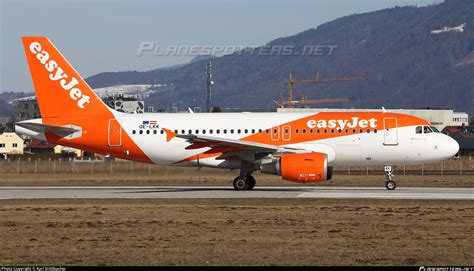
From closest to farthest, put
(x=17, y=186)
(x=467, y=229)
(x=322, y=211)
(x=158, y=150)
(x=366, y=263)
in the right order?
(x=366, y=263), (x=467, y=229), (x=322, y=211), (x=158, y=150), (x=17, y=186)

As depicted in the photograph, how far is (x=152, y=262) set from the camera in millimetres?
21109

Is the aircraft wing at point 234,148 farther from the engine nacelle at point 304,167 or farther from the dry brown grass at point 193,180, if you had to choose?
the dry brown grass at point 193,180

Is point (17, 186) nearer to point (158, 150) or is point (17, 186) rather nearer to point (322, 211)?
point (158, 150)

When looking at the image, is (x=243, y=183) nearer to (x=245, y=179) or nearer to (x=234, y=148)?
(x=245, y=179)

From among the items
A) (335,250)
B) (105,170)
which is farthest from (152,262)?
(105,170)

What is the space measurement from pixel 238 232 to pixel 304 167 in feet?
48.5

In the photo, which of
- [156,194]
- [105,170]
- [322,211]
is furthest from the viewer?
[105,170]

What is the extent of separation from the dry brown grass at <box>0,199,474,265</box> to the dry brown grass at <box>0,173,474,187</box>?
46.6 ft

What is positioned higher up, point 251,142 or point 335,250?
point 251,142

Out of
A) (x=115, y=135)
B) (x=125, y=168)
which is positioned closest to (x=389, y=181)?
(x=115, y=135)

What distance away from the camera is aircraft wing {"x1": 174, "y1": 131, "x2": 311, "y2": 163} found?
1656 inches

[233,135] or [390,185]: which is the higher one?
[233,135]

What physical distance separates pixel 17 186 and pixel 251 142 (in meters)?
14.5

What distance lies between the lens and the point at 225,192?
42.7 meters
